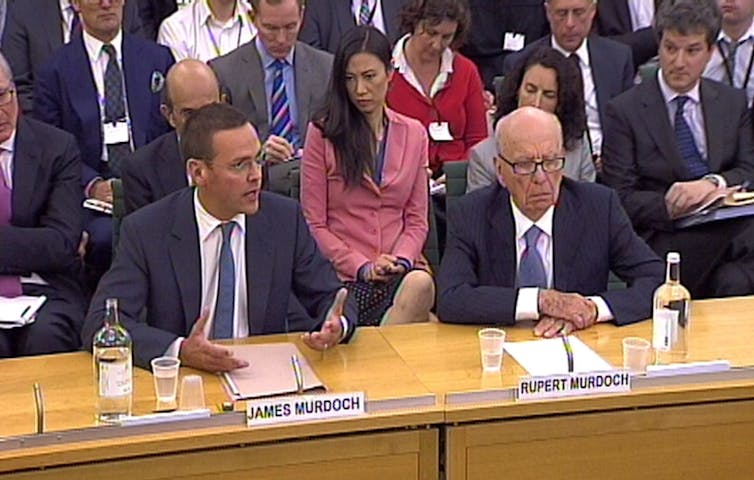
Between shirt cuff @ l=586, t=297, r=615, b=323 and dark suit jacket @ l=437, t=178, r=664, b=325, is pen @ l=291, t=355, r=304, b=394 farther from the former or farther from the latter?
shirt cuff @ l=586, t=297, r=615, b=323

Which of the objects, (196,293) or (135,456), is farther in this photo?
(196,293)

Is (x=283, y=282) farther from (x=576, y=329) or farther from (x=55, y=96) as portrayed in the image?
(x=55, y=96)

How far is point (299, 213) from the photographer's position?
11.6 ft

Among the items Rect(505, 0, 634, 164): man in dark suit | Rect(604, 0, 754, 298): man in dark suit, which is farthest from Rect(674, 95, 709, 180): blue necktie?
Rect(505, 0, 634, 164): man in dark suit

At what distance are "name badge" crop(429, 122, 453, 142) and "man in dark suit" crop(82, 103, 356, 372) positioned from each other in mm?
1919

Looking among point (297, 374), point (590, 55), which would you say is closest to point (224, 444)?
point (297, 374)

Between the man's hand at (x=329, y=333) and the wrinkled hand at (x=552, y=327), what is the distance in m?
0.53

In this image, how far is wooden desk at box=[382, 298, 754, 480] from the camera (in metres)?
2.93

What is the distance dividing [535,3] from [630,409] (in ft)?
11.7

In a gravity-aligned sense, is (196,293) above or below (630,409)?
above

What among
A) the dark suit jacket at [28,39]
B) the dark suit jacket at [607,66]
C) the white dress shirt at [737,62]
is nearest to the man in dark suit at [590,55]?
the dark suit jacket at [607,66]

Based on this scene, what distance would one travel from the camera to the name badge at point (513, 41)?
6.16 meters

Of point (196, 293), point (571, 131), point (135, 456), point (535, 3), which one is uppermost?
point (535, 3)

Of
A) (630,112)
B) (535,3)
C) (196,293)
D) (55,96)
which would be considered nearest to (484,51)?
(535,3)
